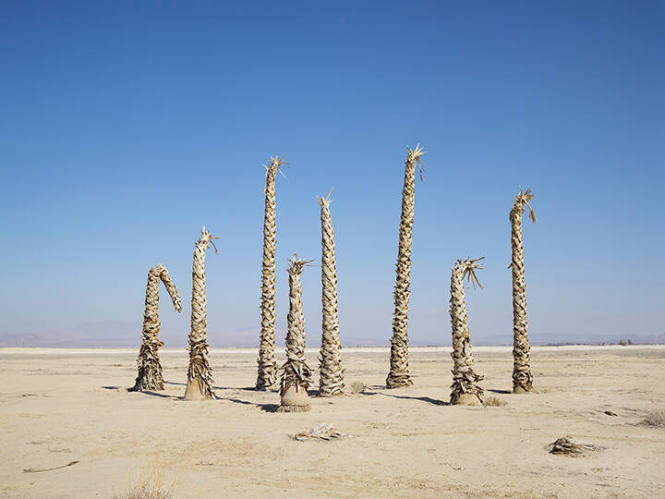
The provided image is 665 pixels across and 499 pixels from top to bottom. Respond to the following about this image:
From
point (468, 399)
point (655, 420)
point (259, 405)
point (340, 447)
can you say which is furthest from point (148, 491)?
point (655, 420)

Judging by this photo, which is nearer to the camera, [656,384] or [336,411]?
[336,411]

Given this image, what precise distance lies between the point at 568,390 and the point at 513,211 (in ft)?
20.1

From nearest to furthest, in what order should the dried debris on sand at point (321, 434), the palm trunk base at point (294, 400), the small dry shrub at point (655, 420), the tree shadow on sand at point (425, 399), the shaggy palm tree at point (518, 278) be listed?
the dried debris on sand at point (321, 434) → the small dry shrub at point (655, 420) → the palm trunk base at point (294, 400) → the tree shadow on sand at point (425, 399) → the shaggy palm tree at point (518, 278)

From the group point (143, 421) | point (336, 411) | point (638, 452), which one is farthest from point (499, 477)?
point (143, 421)

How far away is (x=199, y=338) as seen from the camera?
1603 cm

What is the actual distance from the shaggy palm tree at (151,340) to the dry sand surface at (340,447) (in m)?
1.87

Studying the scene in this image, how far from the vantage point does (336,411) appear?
44.6 feet

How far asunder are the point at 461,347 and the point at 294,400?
4.76 m

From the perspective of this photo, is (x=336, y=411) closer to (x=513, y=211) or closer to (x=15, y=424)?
(x=15, y=424)

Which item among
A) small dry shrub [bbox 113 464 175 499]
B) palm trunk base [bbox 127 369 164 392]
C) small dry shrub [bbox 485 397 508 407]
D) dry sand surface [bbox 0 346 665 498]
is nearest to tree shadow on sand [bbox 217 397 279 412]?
dry sand surface [bbox 0 346 665 498]

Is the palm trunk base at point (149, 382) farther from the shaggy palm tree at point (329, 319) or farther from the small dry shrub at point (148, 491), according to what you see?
the small dry shrub at point (148, 491)

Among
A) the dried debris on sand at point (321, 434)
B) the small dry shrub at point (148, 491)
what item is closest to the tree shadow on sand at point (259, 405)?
the dried debris on sand at point (321, 434)

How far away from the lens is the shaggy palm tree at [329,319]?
54.6 ft

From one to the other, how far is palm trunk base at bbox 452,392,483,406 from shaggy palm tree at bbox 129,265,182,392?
33.6 feet
